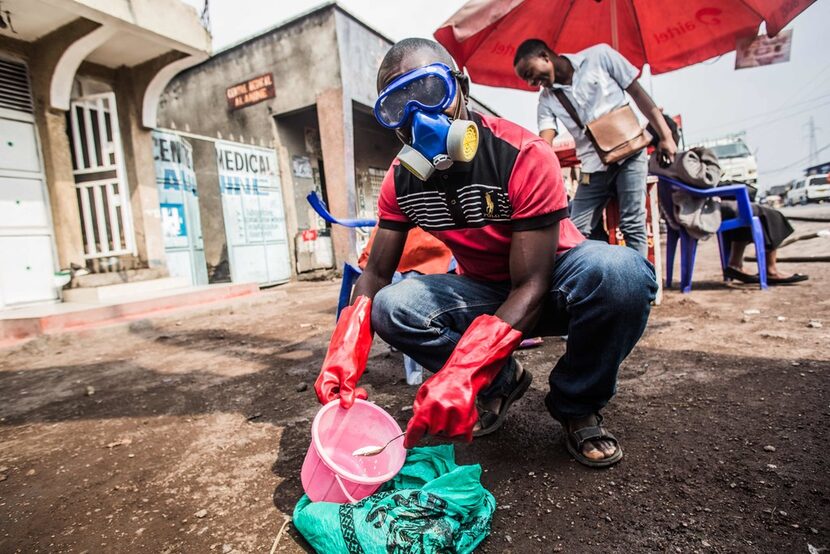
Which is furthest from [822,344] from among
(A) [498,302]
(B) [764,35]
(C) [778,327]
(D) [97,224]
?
(D) [97,224]

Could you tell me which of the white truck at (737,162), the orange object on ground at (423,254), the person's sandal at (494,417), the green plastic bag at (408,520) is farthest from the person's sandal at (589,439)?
the white truck at (737,162)

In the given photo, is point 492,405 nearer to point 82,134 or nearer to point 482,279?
point 482,279

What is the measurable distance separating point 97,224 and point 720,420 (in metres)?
6.88

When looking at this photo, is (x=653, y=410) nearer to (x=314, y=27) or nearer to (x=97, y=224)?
(x=97, y=224)

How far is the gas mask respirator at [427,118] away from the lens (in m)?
1.35

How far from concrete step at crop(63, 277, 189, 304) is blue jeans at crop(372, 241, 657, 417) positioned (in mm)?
5139

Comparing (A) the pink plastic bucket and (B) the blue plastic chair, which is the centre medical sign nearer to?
(B) the blue plastic chair

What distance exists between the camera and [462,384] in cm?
114

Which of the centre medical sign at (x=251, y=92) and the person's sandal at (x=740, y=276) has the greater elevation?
the centre medical sign at (x=251, y=92)

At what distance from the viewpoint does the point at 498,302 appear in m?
1.61

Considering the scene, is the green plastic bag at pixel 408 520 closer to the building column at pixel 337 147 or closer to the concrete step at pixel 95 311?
the concrete step at pixel 95 311

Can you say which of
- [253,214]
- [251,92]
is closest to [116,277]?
[253,214]

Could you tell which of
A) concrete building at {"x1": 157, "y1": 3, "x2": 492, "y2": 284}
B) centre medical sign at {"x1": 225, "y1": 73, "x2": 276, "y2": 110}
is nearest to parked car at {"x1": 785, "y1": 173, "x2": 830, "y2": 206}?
concrete building at {"x1": 157, "y1": 3, "x2": 492, "y2": 284}

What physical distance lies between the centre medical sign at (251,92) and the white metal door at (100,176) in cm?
390
